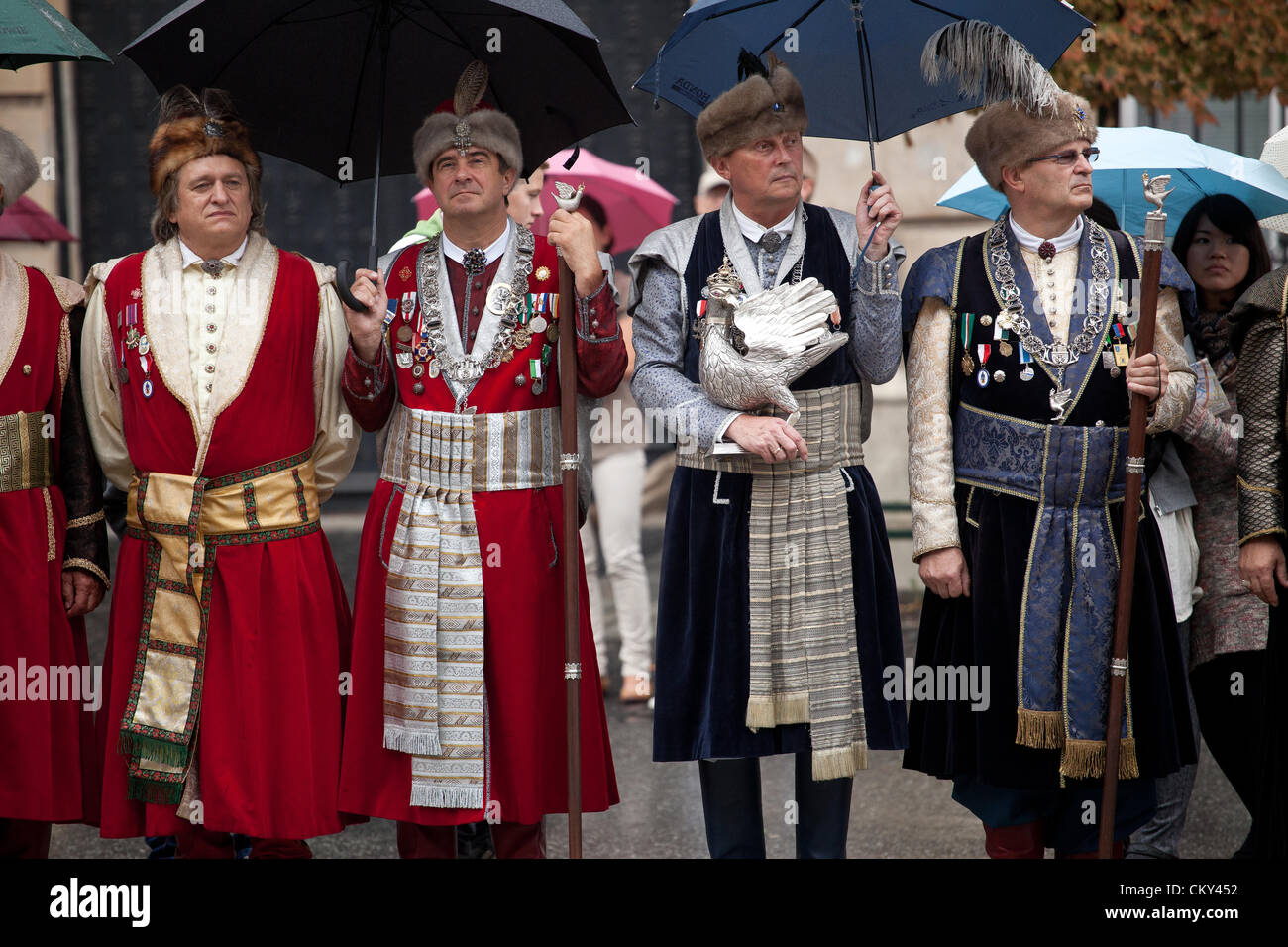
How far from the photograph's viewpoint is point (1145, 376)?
366cm

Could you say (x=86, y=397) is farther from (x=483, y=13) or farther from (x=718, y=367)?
(x=718, y=367)

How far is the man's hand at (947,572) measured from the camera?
3.87 meters

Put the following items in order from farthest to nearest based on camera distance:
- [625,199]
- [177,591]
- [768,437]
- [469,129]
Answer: [625,199] → [177,591] → [469,129] → [768,437]

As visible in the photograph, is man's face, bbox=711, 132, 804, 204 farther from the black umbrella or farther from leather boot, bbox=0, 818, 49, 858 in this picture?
leather boot, bbox=0, 818, 49, 858

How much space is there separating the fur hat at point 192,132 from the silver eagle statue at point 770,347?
132 cm

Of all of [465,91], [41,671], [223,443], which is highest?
[465,91]

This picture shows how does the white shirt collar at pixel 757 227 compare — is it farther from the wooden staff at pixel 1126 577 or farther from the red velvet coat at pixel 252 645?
Answer: the red velvet coat at pixel 252 645

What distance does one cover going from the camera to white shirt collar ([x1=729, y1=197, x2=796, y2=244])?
3.85 metres

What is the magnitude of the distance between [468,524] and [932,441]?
1.18 metres

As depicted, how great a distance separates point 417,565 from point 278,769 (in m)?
0.64

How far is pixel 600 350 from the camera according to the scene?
3.79m

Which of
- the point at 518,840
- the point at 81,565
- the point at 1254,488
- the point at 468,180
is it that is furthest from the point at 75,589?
the point at 1254,488

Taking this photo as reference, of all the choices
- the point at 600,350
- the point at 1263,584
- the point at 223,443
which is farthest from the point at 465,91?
the point at 1263,584

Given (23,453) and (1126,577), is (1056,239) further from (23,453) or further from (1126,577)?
(23,453)
